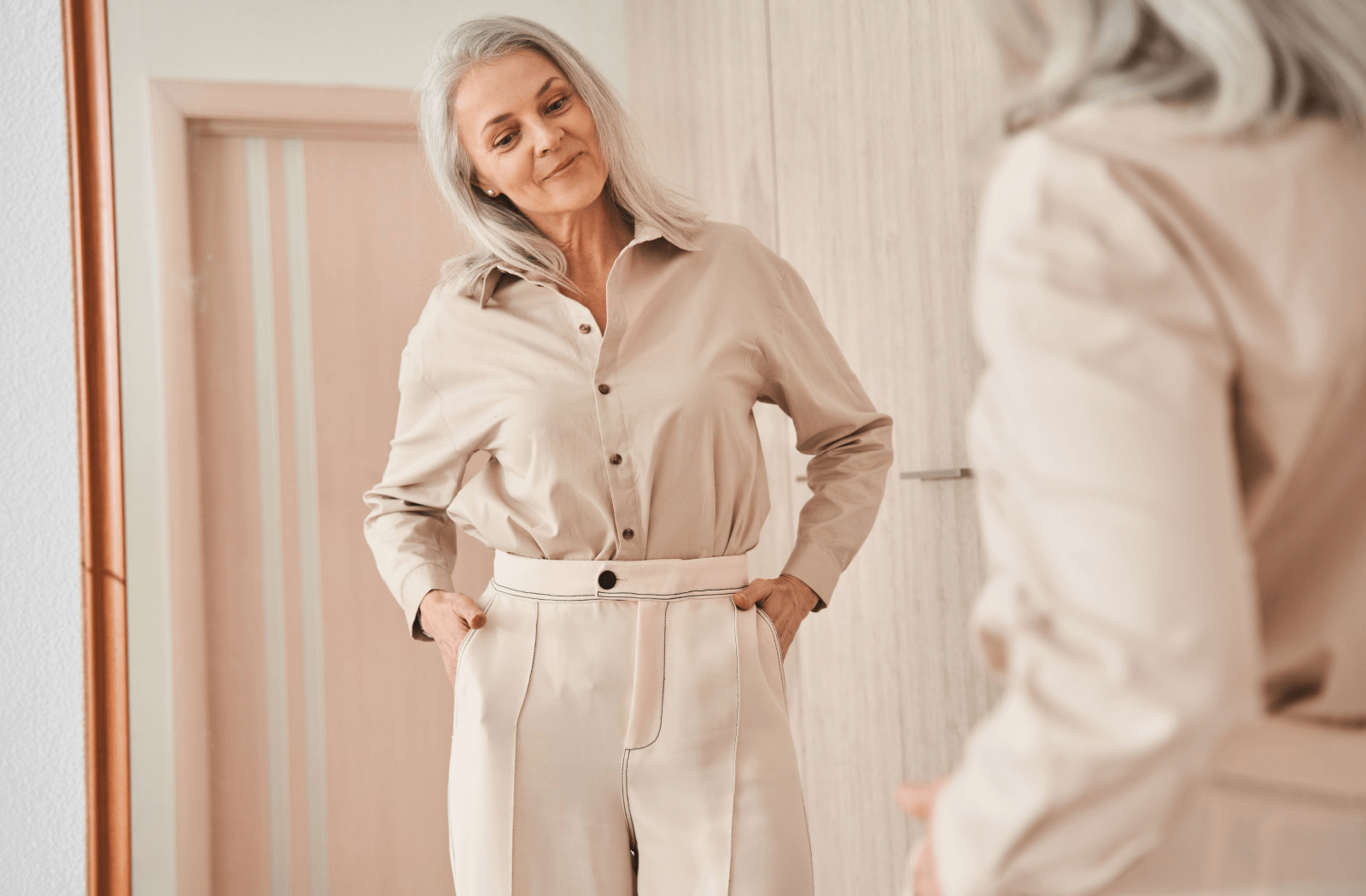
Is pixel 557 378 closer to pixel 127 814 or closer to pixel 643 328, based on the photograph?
pixel 643 328

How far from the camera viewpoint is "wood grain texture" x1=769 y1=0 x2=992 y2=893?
1.43 m

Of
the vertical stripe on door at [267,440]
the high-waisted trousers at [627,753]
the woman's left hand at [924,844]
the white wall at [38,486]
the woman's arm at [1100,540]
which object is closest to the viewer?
the woman's arm at [1100,540]

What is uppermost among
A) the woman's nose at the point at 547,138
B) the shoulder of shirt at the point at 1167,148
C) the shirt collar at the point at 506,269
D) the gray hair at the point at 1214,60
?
the woman's nose at the point at 547,138

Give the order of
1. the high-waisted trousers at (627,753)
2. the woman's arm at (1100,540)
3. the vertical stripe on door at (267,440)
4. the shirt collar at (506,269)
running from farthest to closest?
the vertical stripe on door at (267,440) → the shirt collar at (506,269) → the high-waisted trousers at (627,753) → the woman's arm at (1100,540)

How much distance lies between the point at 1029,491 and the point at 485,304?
3.46 ft

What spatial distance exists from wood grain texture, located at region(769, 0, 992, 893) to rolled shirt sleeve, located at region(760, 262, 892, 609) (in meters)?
0.13

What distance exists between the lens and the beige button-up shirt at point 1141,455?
44 centimetres

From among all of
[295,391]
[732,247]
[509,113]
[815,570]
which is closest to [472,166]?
[509,113]

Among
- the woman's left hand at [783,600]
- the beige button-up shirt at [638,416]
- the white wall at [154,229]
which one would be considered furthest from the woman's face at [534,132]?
the white wall at [154,229]

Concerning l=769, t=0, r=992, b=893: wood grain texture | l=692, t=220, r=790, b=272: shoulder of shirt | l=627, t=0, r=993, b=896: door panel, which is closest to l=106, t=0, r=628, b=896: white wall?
l=627, t=0, r=993, b=896: door panel

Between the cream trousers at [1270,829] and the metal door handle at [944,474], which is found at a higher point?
the metal door handle at [944,474]

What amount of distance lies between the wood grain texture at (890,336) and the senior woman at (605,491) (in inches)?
6.3

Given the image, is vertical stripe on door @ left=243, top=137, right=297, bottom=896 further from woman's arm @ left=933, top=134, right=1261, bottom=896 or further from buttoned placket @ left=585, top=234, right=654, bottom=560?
woman's arm @ left=933, top=134, right=1261, bottom=896

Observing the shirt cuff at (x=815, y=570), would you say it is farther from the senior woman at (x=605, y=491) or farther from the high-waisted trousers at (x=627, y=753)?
the high-waisted trousers at (x=627, y=753)
